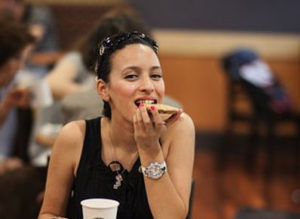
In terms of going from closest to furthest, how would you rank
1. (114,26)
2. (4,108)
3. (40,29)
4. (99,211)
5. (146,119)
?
(99,211), (146,119), (114,26), (4,108), (40,29)

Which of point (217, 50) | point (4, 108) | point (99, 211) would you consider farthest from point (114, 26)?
point (217, 50)

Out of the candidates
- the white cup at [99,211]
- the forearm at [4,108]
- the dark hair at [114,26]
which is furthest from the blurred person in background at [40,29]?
the white cup at [99,211]

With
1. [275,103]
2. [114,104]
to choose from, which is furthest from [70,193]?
[275,103]

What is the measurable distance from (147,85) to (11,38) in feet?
4.53

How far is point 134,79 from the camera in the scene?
2035 mm

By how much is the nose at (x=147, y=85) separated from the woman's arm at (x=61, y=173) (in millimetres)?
329

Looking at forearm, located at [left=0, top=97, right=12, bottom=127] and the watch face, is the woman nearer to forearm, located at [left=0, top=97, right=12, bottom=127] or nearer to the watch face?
the watch face

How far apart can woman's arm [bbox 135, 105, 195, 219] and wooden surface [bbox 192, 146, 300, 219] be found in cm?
242

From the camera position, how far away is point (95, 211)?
1750 millimetres

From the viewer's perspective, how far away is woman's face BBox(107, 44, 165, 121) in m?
2.01

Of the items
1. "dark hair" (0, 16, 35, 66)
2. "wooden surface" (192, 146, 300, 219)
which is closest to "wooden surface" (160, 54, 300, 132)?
"wooden surface" (192, 146, 300, 219)

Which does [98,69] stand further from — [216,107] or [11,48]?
[216,107]

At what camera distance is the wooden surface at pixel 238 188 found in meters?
4.91

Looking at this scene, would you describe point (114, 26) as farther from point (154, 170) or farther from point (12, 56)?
point (154, 170)
